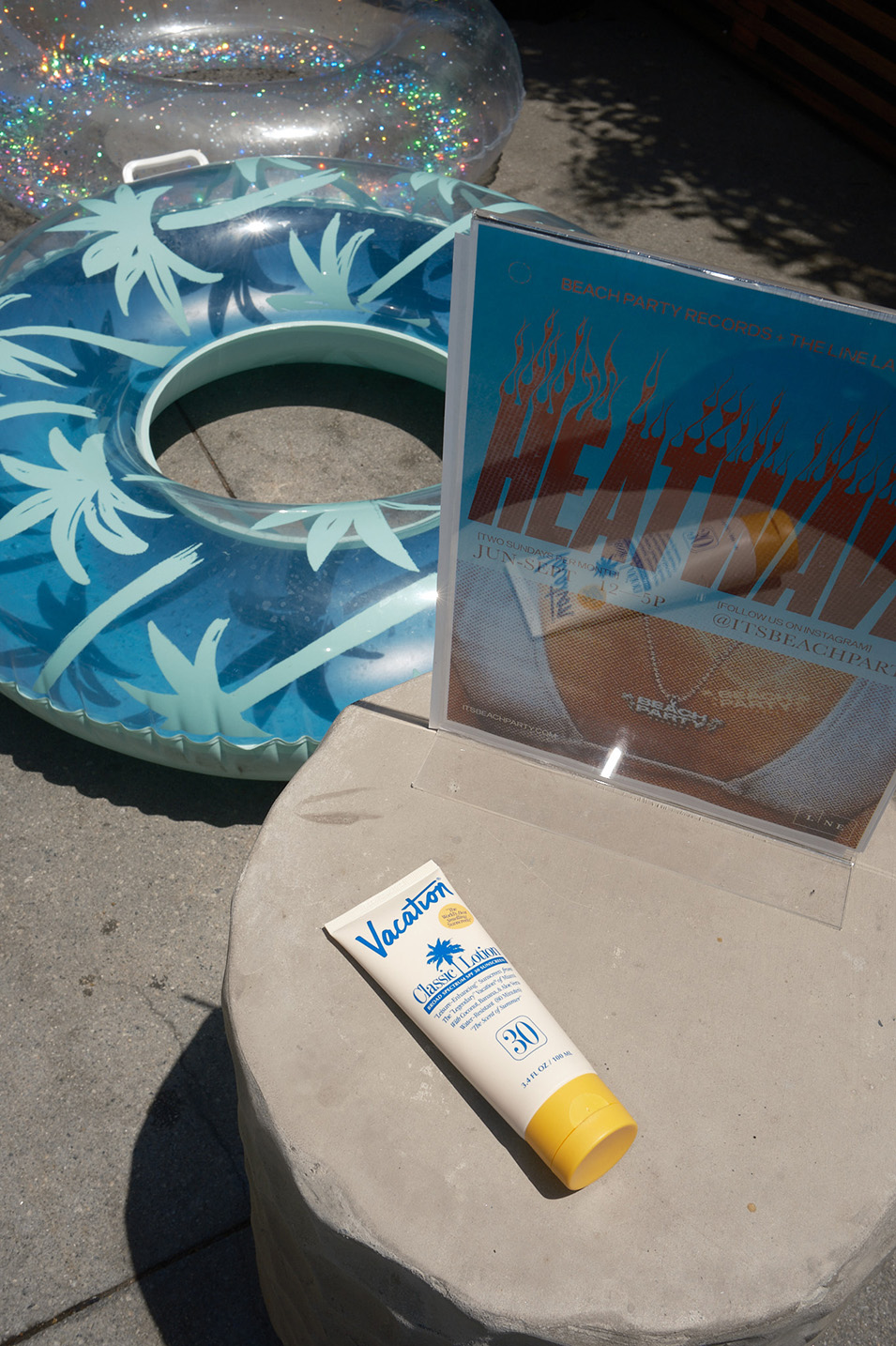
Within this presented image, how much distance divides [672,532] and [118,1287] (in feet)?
4.84

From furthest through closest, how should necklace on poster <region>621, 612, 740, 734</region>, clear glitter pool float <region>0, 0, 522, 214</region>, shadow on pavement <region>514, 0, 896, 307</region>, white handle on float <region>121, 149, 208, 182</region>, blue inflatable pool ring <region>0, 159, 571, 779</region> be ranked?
shadow on pavement <region>514, 0, 896, 307</region> → clear glitter pool float <region>0, 0, 522, 214</region> → white handle on float <region>121, 149, 208, 182</region> → blue inflatable pool ring <region>0, 159, 571, 779</region> → necklace on poster <region>621, 612, 740, 734</region>

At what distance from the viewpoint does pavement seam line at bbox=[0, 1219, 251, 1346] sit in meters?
1.58

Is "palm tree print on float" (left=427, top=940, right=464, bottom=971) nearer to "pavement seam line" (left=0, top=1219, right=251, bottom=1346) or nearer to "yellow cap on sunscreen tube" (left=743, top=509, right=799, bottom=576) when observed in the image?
"yellow cap on sunscreen tube" (left=743, top=509, right=799, bottom=576)

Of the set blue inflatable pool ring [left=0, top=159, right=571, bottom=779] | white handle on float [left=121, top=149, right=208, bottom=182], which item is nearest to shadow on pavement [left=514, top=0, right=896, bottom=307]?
white handle on float [left=121, top=149, right=208, bottom=182]

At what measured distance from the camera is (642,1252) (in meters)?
0.96

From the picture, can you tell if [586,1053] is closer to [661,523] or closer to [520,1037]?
[520,1037]

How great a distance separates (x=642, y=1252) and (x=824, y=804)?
1.76 feet

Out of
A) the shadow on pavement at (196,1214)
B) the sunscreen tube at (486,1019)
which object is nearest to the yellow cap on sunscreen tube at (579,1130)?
the sunscreen tube at (486,1019)

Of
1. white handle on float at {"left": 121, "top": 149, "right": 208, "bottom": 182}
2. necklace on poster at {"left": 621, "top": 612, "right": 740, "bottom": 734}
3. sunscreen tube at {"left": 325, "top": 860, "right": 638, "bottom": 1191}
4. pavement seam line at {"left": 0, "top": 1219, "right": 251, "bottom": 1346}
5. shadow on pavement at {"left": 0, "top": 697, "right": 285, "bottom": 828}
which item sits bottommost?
pavement seam line at {"left": 0, "top": 1219, "right": 251, "bottom": 1346}

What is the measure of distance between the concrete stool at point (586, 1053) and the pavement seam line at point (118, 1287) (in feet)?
1.13

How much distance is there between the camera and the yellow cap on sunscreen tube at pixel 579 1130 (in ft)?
3.10

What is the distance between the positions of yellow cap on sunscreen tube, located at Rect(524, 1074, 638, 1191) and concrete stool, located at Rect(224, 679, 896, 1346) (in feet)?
0.12

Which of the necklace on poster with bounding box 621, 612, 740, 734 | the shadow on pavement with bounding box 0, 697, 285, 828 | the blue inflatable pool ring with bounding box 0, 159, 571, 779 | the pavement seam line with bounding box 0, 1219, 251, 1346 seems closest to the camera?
the necklace on poster with bounding box 621, 612, 740, 734

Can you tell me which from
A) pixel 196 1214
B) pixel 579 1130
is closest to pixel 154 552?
pixel 196 1214
